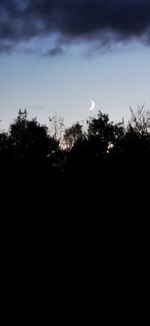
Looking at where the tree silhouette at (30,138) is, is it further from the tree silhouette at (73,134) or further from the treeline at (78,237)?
the treeline at (78,237)

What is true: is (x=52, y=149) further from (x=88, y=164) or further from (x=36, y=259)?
(x=36, y=259)

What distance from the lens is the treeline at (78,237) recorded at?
40.3ft

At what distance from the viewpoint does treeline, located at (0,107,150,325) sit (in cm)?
1228

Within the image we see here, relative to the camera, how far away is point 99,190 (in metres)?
37.5

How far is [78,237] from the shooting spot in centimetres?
3047

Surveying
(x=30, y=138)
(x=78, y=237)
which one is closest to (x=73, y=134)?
(x=30, y=138)

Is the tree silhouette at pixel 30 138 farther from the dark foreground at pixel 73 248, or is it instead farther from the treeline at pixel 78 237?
the dark foreground at pixel 73 248

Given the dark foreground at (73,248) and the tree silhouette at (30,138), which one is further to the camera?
the tree silhouette at (30,138)

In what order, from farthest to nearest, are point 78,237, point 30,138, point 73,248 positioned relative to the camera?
point 30,138 → point 78,237 → point 73,248

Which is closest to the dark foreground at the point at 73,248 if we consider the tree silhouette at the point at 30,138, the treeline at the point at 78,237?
the treeline at the point at 78,237

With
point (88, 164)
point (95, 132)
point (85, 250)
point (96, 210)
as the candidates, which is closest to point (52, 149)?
point (95, 132)

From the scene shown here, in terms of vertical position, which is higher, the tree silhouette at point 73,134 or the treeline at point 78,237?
the tree silhouette at point 73,134

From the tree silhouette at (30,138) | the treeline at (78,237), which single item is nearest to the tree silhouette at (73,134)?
the tree silhouette at (30,138)

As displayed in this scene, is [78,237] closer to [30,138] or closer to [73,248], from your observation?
[73,248]
